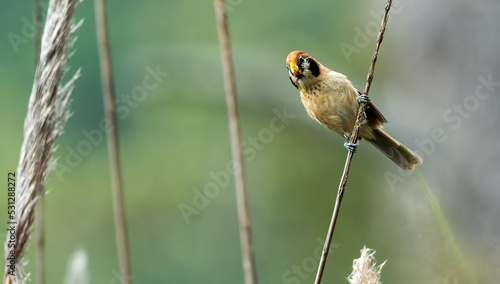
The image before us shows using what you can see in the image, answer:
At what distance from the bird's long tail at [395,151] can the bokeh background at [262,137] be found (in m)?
0.88

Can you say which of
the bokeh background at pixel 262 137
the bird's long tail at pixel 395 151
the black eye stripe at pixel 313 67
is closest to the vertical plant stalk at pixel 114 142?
the black eye stripe at pixel 313 67

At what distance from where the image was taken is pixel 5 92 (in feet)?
10.6

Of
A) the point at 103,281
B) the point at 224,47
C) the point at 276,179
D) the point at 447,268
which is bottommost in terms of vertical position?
the point at 447,268

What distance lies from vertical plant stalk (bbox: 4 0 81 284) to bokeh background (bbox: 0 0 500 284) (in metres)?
1.41

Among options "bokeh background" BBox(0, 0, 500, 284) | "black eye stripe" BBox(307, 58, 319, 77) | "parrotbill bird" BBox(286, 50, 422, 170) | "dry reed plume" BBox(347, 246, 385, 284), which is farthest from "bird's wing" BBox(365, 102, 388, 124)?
"bokeh background" BBox(0, 0, 500, 284)

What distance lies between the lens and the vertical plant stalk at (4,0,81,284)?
1.81 ft

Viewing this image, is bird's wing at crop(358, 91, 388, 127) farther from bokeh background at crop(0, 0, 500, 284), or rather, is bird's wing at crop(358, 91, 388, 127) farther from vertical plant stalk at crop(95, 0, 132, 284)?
bokeh background at crop(0, 0, 500, 284)

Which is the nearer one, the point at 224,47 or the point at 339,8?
the point at 224,47

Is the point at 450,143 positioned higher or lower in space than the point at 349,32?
lower

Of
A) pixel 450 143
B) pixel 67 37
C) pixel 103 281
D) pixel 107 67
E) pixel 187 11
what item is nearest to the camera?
pixel 67 37

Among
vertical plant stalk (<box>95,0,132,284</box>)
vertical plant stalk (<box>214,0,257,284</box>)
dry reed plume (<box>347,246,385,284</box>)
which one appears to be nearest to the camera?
dry reed plume (<box>347,246,385,284</box>)

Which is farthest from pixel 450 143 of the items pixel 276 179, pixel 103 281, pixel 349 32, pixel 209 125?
pixel 103 281

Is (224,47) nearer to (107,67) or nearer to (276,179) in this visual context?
(107,67)

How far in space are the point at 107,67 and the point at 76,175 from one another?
2552mm
